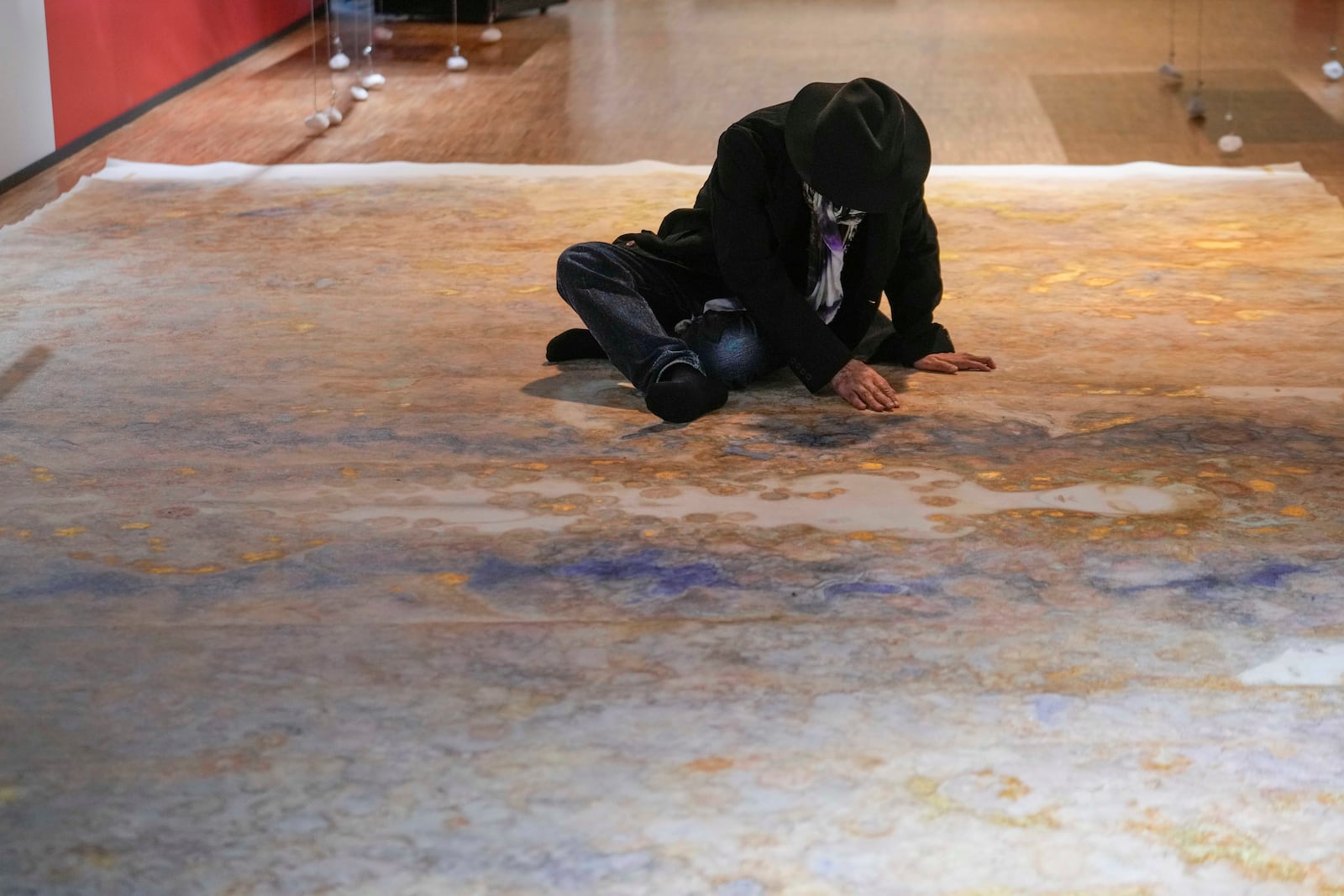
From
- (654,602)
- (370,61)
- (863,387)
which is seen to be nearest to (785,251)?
(863,387)

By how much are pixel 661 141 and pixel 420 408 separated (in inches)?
93.4

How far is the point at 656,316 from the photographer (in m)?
2.56

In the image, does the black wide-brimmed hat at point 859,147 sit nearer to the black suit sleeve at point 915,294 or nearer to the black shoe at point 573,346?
the black suit sleeve at point 915,294

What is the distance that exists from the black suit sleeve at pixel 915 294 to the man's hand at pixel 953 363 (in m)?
0.01

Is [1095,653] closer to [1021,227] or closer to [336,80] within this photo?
[1021,227]

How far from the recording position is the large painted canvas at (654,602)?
4.49ft

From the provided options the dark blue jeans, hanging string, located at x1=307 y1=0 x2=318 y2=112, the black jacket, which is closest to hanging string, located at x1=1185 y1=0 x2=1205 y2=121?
the black jacket

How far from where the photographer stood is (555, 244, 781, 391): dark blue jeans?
2.44 m

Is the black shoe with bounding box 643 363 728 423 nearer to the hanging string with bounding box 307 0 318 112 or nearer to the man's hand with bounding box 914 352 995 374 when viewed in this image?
the man's hand with bounding box 914 352 995 374

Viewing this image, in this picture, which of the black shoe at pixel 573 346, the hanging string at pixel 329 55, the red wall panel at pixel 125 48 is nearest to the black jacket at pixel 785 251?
the black shoe at pixel 573 346

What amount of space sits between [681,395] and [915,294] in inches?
17.4

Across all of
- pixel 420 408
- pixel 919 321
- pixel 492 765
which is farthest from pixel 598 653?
pixel 919 321

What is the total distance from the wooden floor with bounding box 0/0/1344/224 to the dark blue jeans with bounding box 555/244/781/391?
74.7 inches

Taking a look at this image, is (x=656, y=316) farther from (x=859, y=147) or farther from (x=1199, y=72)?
(x=1199, y=72)
